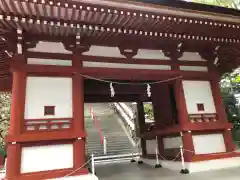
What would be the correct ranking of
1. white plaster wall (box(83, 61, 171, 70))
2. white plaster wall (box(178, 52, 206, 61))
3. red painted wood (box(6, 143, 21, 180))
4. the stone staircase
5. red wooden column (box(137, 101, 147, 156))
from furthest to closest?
1. the stone staircase
2. red wooden column (box(137, 101, 147, 156))
3. white plaster wall (box(178, 52, 206, 61))
4. white plaster wall (box(83, 61, 171, 70))
5. red painted wood (box(6, 143, 21, 180))

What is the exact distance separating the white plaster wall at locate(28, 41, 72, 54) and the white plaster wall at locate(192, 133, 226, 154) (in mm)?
4935

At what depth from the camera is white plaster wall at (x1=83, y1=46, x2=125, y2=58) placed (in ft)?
21.0

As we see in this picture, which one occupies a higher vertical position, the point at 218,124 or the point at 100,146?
the point at 218,124

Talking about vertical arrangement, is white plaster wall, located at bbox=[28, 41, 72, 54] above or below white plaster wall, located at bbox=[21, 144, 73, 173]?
above

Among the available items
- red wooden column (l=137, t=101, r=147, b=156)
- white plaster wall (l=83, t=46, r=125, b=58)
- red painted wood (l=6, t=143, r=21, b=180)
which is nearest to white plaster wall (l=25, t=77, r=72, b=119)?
red painted wood (l=6, t=143, r=21, b=180)

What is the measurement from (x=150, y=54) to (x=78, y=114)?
3.21 meters

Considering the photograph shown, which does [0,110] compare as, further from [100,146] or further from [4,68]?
[4,68]

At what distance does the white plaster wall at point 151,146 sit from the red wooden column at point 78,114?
4.77 m

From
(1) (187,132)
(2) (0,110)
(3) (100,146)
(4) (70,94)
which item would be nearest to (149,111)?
(3) (100,146)

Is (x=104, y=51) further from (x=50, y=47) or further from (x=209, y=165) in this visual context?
(x=209, y=165)

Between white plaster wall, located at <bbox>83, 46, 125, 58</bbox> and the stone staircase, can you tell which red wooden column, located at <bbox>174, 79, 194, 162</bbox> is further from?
the stone staircase

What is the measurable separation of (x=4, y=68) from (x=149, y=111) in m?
15.3

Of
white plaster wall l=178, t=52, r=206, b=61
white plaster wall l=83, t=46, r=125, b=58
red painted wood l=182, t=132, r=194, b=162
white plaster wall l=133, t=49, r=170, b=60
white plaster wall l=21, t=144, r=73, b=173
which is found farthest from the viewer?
white plaster wall l=178, t=52, r=206, b=61

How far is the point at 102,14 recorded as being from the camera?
504 cm
